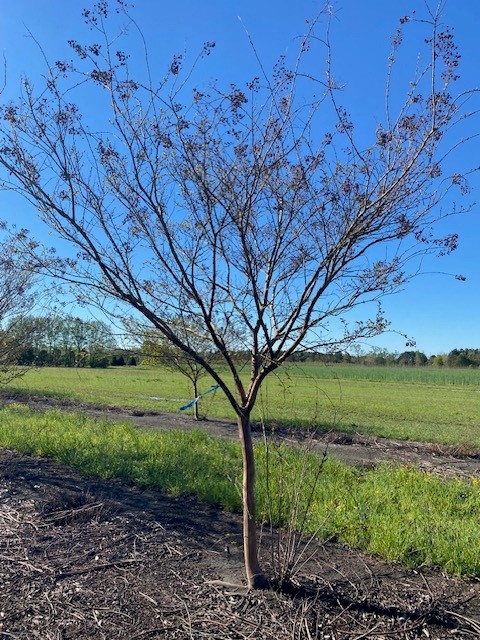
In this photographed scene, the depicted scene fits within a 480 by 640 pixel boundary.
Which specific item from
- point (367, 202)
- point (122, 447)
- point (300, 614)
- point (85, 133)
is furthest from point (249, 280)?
point (122, 447)

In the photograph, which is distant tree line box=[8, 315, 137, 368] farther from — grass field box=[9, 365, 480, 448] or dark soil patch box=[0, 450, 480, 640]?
dark soil patch box=[0, 450, 480, 640]

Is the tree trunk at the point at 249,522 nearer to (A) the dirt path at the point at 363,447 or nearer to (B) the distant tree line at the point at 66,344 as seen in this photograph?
(B) the distant tree line at the point at 66,344

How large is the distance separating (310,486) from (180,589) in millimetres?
2584

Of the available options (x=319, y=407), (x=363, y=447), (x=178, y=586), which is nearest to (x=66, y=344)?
(x=178, y=586)

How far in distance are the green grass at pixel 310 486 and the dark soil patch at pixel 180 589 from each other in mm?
241

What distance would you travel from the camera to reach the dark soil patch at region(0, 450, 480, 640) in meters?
3.31

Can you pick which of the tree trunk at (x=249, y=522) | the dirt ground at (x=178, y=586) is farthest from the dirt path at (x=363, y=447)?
the tree trunk at (x=249, y=522)

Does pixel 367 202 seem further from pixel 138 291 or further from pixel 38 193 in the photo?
pixel 38 193

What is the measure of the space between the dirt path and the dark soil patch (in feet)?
9.44

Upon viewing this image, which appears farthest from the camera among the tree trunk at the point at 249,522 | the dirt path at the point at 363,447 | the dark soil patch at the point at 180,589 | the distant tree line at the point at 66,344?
the dirt path at the point at 363,447

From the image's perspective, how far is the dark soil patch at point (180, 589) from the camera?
331cm

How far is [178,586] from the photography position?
12.6ft

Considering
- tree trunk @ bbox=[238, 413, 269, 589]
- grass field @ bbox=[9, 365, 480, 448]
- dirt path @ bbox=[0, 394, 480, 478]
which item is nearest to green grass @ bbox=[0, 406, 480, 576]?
tree trunk @ bbox=[238, 413, 269, 589]

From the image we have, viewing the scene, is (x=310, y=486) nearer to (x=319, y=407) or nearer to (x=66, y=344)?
(x=66, y=344)
